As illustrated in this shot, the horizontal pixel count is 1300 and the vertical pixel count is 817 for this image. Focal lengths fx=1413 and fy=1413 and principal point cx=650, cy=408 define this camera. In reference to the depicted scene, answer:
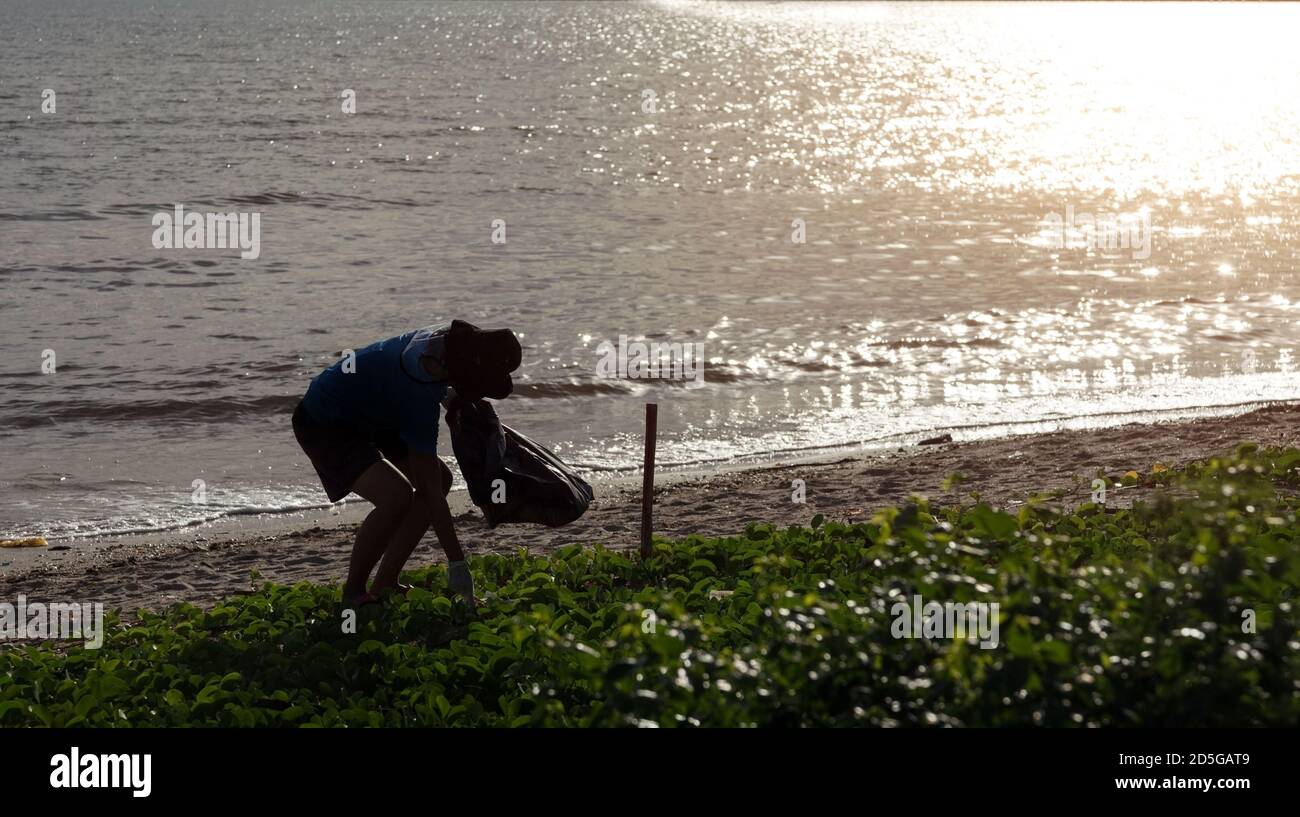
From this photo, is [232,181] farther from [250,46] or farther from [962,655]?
[250,46]

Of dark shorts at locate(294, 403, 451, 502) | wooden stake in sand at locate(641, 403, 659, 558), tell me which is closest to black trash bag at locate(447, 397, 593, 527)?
dark shorts at locate(294, 403, 451, 502)

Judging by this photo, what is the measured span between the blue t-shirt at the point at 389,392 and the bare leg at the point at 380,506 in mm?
231

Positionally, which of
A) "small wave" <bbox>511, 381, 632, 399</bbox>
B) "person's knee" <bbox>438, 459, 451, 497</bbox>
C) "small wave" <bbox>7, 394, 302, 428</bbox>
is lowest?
"small wave" <bbox>7, 394, 302, 428</bbox>

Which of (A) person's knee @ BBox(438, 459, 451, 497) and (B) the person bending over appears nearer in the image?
(B) the person bending over

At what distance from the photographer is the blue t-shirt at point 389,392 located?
6.98m

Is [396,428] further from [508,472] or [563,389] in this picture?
[563,389]

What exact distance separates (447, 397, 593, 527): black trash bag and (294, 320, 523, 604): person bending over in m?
0.16

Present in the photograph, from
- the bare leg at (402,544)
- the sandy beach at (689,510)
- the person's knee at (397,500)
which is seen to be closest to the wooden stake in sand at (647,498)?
the sandy beach at (689,510)

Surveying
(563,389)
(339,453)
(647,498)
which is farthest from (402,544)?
(563,389)

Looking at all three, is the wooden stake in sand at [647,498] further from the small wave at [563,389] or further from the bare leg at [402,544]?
the small wave at [563,389]

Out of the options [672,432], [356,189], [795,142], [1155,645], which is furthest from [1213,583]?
[795,142]

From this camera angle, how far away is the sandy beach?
9.90 meters

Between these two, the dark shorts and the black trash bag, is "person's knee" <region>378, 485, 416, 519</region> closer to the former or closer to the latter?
the dark shorts

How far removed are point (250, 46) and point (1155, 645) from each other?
75.9 metres
